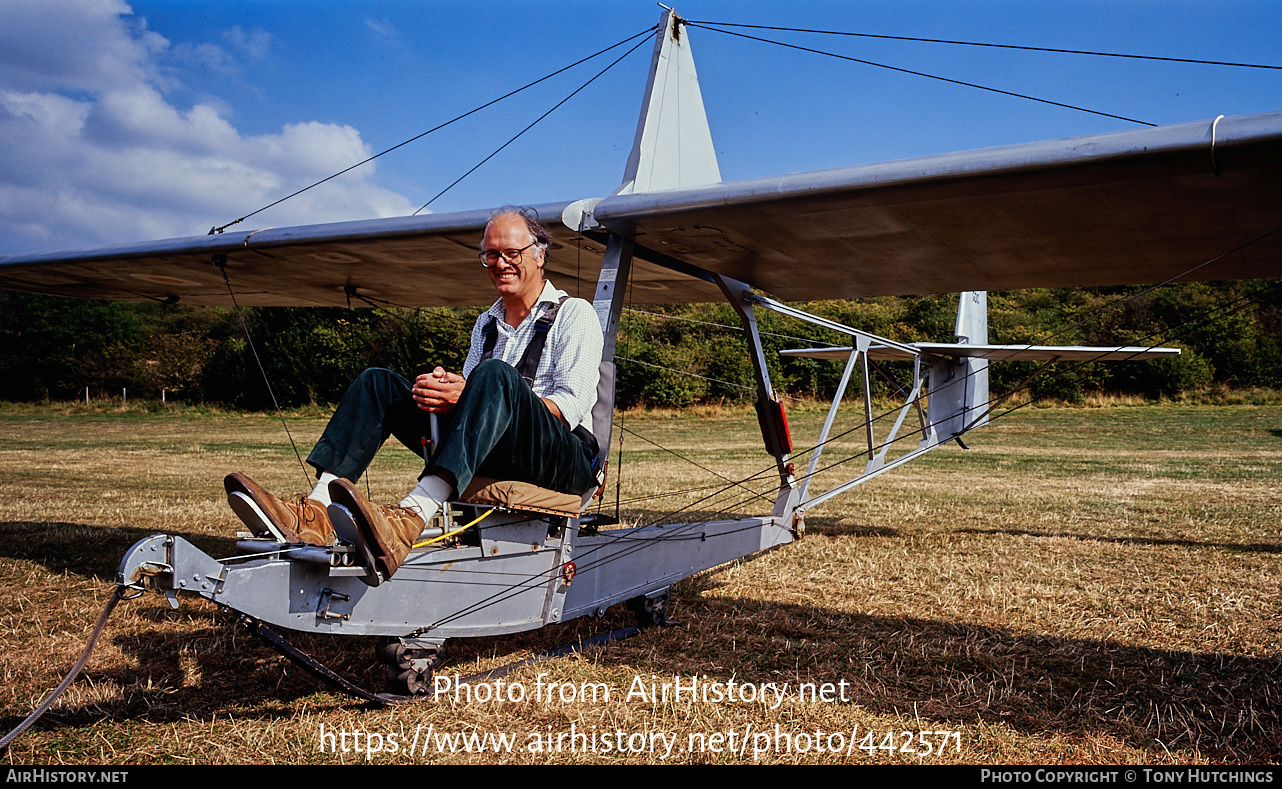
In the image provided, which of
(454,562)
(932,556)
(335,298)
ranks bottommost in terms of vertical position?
(932,556)

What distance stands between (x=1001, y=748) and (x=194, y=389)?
118 feet

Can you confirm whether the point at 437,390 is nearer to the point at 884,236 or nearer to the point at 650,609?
the point at 650,609

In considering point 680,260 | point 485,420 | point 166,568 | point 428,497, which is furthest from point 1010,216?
point 166,568

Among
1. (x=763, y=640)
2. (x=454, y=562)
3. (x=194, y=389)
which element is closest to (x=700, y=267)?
(x=763, y=640)

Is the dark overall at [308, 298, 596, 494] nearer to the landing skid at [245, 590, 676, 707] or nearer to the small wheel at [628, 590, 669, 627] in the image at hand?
the landing skid at [245, 590, 676, 707]

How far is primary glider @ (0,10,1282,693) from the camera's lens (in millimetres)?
2910

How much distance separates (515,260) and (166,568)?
6.09 ft

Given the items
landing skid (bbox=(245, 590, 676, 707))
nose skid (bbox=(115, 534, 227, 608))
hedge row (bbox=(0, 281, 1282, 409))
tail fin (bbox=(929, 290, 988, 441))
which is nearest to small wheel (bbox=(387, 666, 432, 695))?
landing skid (bbox=(245, 590, 676, 707))

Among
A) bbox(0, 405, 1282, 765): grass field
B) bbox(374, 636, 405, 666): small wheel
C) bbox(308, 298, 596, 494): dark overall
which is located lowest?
bbox(0, 405, 1282, 765): grass field

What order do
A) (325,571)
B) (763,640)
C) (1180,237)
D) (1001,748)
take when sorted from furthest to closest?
(763,640) < (1180,237) < (1001,748) < (325,571)

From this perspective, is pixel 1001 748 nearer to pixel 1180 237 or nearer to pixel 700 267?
pixel 1180 237

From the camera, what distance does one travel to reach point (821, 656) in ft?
13.1

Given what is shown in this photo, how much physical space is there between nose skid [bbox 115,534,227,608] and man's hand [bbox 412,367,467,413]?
3.06 ft

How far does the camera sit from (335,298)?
713 cm
